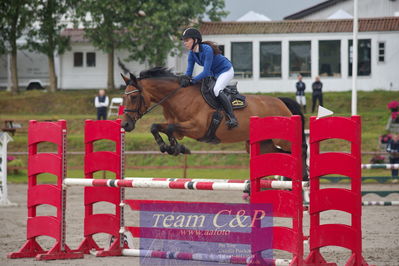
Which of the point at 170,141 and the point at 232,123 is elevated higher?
the point at 232,123

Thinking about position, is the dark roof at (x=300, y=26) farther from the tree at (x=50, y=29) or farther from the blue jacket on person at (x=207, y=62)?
the blue jacket on person at (x=207, y=62)

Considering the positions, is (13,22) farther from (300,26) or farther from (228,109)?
(228,109)

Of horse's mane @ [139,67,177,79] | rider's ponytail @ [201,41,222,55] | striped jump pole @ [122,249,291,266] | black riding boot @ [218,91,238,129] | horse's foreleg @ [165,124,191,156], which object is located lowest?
striped jump pole @ [122,249,291,266]

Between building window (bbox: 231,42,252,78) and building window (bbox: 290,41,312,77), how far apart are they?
1.71m

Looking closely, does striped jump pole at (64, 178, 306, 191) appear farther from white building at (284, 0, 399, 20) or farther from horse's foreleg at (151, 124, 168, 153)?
white building at (284, 0, 399, 20)

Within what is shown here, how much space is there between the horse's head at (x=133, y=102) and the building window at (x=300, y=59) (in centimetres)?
2322

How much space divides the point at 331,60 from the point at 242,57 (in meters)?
3.61

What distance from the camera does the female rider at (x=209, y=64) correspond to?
28.2ft

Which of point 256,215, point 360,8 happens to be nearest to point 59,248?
point 256,215

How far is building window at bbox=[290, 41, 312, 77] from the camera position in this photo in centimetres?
3147

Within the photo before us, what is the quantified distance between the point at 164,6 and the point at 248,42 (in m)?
3.77

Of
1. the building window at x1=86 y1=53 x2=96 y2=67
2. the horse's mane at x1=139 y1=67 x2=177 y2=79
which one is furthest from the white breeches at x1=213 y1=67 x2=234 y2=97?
the building window at x1=86 y1=53 x2=96 y2=67

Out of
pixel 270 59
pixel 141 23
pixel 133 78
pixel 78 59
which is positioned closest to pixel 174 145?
pixel 133 78

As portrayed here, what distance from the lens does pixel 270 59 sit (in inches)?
1246
